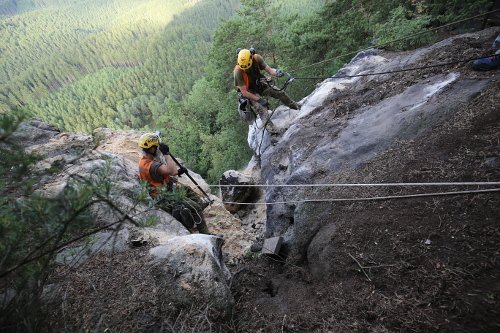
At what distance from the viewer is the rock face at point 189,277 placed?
3.84 metres

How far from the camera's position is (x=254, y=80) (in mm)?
8734

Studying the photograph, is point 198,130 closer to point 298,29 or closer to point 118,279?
point 298,29

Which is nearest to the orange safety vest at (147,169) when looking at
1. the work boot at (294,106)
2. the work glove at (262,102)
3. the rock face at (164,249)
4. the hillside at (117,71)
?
the rock face at (164,249)

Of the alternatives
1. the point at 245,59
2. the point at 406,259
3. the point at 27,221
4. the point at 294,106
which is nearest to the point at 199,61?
the point at 294,106

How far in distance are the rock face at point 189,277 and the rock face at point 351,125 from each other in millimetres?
1555

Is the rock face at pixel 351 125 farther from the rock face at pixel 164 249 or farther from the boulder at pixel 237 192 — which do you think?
the boulder at pixel 237 192

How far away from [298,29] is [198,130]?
2166 cm

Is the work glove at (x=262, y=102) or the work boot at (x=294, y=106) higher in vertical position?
the work glove at (x=262, y=102)

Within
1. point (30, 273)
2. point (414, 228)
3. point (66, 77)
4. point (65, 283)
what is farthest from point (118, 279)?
point (66, 77)

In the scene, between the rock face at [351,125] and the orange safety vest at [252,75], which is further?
the orange safety vest at [252,75]

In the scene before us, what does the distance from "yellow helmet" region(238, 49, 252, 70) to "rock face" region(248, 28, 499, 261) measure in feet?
7.71

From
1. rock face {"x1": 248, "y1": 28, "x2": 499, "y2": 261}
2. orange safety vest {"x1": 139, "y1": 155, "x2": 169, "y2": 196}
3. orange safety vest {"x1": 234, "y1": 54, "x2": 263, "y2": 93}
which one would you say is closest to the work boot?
rock face {"x1": 248, "y1": 28, "x2": 499, "y2": 261}

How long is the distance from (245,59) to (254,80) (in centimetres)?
81

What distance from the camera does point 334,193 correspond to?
17.8ft
